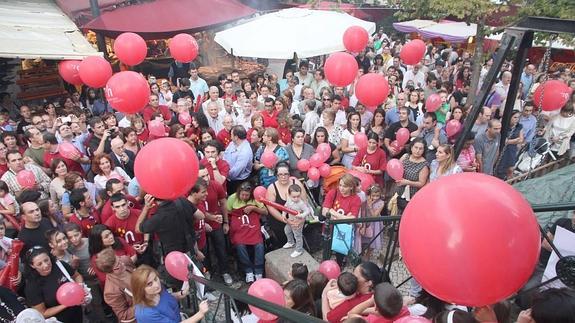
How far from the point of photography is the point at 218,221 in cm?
457

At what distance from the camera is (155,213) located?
3865 millimetres

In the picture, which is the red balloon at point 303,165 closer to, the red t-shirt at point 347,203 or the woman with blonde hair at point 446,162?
the red t-shirt at point 347,203

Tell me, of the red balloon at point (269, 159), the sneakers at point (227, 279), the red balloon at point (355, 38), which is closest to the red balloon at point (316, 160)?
the red balloon at point (269, 159)

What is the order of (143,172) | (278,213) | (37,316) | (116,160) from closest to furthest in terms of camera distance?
(37,316) → (143,172) → (278,213) → (116,160)

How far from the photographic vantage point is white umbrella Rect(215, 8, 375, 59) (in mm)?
8688

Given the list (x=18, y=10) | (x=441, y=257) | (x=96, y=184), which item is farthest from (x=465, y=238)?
(x=18, y=10)

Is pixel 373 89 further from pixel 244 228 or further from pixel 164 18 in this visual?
pixel 164 18

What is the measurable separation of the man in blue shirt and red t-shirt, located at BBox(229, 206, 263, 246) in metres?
0.73

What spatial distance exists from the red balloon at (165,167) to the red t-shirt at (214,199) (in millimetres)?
1101

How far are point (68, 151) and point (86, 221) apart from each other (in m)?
1.34

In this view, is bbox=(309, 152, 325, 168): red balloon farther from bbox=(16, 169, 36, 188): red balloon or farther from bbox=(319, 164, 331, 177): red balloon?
bbox=(16, 169, 36, 188): red balloon

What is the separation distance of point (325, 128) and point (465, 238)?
4.43m

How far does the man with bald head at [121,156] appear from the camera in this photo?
4980mm

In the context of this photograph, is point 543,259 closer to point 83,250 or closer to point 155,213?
point 155,213
